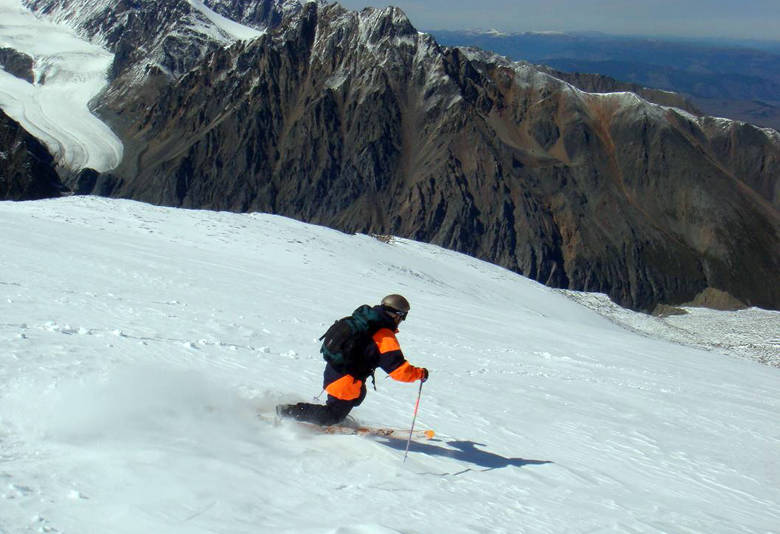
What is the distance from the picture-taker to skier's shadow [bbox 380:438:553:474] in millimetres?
7953

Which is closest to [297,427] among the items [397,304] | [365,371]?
[365,371]

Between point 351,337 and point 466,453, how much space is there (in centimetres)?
199

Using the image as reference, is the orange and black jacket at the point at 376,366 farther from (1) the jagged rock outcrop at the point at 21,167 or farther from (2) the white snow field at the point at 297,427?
(1) the jagged rock outcrop at the point at 21,167

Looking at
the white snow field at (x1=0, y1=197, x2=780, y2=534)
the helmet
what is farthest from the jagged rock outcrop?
the helmet

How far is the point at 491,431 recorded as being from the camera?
380 inches

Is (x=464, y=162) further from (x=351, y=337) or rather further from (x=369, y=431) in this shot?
(x=351, y=337)

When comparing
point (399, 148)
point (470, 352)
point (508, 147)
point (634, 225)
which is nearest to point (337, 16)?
point (399, 148)

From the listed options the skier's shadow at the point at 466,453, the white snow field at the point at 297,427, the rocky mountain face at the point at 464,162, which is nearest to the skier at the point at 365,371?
the white snow field at the point at 297,427

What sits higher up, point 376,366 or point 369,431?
point 376,366

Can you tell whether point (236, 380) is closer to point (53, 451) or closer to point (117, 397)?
point (117, 397)

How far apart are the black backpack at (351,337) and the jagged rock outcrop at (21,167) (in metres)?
136

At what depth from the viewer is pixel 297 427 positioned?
7719mm

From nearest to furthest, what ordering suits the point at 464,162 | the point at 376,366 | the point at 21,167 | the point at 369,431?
the point at 376,366
the point at 369,431
the point at 21,167
the point at 464,162

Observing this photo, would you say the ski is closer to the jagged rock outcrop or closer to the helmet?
the helmet
